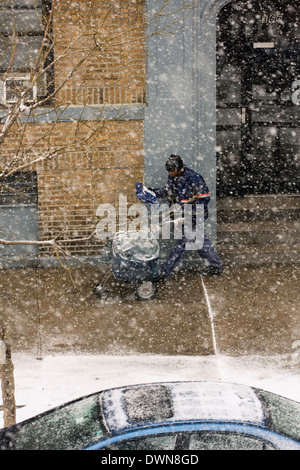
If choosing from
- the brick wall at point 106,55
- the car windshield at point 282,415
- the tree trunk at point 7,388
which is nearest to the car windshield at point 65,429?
the tree trunk at point 7,388

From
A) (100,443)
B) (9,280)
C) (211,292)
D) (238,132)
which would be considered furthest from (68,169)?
(100,443)

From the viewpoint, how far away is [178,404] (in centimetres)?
369

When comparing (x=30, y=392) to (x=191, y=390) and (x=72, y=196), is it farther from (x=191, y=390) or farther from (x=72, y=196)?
(x=72, y=196)

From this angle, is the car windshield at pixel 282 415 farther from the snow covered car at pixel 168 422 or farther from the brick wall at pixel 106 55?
the brick wall at pixel 106 55

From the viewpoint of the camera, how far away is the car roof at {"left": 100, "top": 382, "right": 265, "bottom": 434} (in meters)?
3.51

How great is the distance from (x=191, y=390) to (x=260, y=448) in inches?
26.6

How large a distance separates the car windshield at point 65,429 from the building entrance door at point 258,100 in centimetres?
806

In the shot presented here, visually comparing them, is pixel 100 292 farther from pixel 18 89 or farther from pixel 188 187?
pixel 18 89

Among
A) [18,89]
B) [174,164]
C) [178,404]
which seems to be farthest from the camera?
[174,164]

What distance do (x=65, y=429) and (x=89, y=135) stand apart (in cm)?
604

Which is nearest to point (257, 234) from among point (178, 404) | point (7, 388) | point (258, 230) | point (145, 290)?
point (258, 230)

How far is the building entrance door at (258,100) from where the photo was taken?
10.8 metres

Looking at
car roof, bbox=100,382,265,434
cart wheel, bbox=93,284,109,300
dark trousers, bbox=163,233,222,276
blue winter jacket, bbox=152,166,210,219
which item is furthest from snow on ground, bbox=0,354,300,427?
blue winter jacket, bbox=152,166,210,219

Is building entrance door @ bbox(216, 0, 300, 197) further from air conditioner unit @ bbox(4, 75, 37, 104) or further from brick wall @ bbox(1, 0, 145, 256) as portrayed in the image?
air conditioner unit @ bbox(4, 75, 37, 104)
